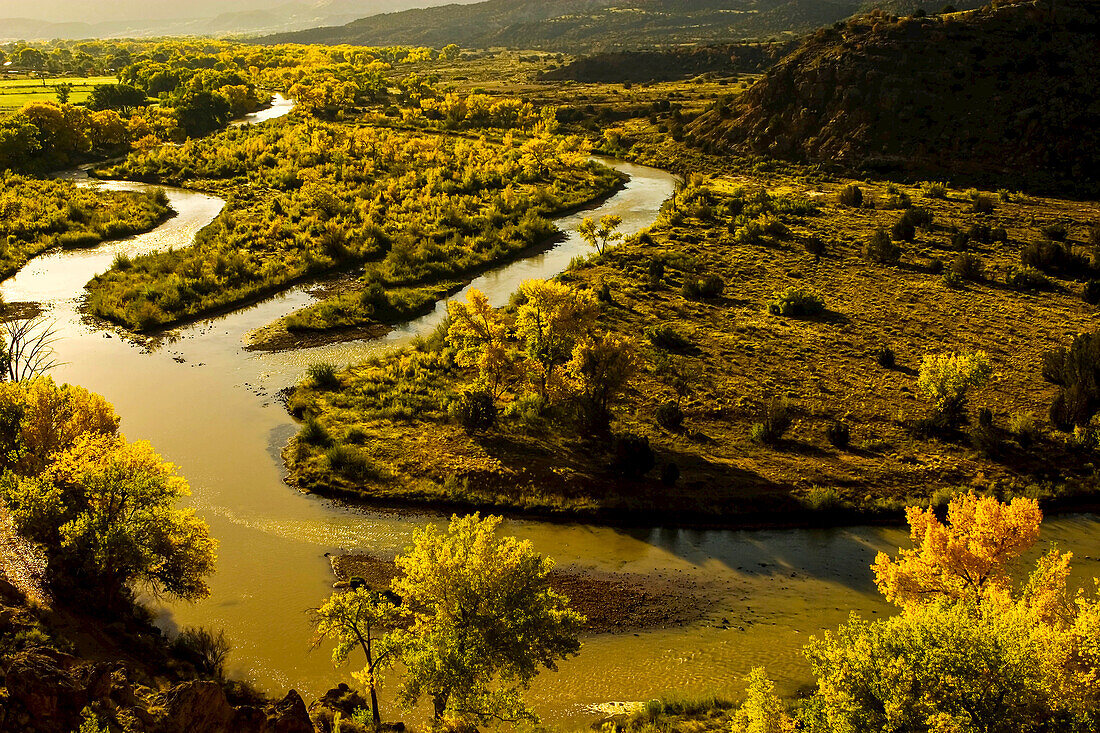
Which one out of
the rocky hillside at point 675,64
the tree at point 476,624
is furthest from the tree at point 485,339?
the rocky hillside at point 675,64

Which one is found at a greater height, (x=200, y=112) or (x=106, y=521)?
(x=200, y=112)

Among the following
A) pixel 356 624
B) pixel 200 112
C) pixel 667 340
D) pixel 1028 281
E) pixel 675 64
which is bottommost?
pixel 356 624

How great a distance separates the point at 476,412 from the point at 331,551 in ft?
35.9

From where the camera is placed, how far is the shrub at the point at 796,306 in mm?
54781

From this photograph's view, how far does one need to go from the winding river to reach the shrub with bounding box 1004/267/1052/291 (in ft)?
103

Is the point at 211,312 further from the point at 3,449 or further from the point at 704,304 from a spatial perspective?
the point at 704,304

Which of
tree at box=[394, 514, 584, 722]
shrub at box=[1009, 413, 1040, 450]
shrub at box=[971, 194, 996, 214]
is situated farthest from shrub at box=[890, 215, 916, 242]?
tree at box=[394, 514, 584, 722]

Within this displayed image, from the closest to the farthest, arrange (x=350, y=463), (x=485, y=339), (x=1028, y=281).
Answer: (x=350, y=463) → (x=485, y=339) → (x=1028, y=281)

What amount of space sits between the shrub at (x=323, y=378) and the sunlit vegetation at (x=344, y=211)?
29.2 feet

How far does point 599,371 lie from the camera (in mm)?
38469

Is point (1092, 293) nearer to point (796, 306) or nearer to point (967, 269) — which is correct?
point (967, 269)

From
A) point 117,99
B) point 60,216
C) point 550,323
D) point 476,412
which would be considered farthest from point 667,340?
point 117,99

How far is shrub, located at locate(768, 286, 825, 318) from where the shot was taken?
54781mm

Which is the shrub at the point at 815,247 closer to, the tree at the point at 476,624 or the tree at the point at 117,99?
the tree at the point at 476,624
